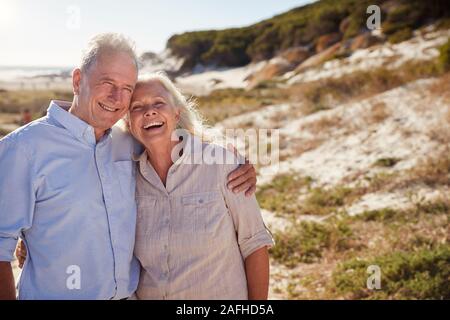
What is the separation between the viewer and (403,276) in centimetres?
504

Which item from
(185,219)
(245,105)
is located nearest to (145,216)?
(185,219)

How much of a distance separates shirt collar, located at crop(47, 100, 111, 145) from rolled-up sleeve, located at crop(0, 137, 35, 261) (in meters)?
0.29

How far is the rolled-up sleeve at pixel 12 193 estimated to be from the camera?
2.09m

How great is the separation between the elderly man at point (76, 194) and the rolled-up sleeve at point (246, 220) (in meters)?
0.60

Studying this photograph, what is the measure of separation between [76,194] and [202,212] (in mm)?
745

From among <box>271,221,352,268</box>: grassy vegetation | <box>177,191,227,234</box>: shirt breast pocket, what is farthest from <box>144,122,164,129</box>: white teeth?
<box>271,221,352,268</box>: grassy vegetation

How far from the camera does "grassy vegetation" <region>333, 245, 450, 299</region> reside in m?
4.71

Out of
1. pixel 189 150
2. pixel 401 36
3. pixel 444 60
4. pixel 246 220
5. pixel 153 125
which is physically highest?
pixel 401 36

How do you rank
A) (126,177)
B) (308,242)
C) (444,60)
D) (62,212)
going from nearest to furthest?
(62,212), (126,177), (308,242), (444,60)

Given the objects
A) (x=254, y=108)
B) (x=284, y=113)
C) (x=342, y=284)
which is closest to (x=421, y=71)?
(x=284, y=113)

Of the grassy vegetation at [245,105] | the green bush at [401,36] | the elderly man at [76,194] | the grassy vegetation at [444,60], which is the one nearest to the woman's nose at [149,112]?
the elderly man at [76,194]

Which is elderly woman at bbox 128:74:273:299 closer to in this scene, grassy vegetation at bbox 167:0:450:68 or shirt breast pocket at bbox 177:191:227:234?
shirt breast pocket at bbox 177:191:227:234

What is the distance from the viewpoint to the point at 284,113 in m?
16.1

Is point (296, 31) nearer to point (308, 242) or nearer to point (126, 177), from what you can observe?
point (308, 242)
